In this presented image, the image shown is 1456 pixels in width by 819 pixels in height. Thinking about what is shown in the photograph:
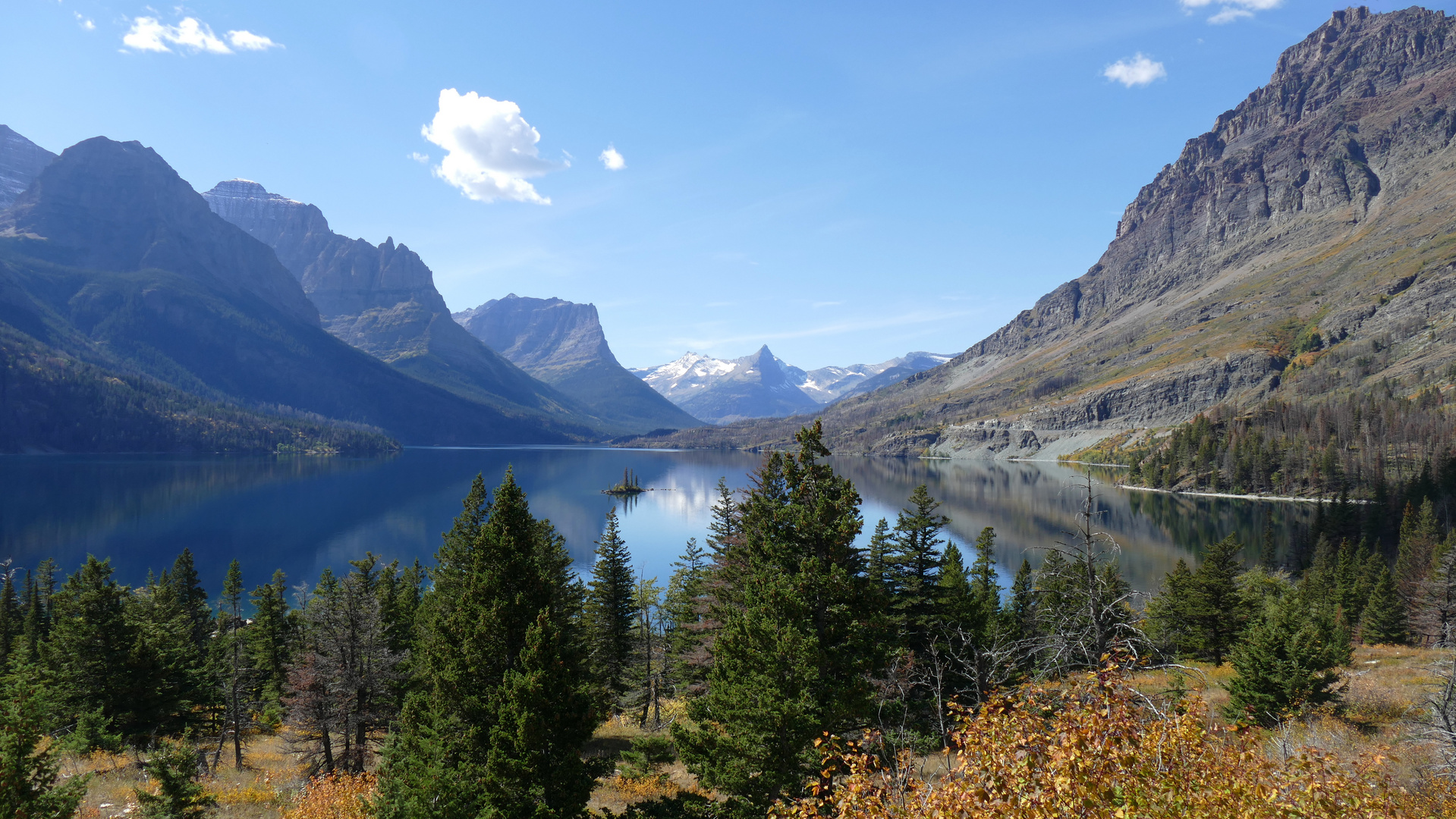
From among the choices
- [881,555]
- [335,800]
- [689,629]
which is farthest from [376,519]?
[881,555]

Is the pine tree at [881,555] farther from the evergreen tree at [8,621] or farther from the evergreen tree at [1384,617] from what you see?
the evergreen tree at [8,621]

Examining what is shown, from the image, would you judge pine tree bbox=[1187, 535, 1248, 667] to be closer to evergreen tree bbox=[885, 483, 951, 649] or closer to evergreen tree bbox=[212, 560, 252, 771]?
evergreen tree bbox=[885, 483, 951, 649]

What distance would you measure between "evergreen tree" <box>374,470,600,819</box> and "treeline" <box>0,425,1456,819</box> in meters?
0.07

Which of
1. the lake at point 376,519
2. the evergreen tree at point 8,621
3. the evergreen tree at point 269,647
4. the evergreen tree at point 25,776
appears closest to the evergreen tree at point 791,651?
the evergreen tree at point 25,776

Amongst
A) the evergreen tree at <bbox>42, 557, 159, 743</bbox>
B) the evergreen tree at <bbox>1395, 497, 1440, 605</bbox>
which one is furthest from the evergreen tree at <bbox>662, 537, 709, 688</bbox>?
the evergreen tree at <bbox>1395, 497, 1440, 605</bbox>

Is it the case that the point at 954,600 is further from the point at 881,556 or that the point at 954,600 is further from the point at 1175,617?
the point at 1175,617

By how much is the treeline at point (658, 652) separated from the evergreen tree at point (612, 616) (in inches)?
5.8

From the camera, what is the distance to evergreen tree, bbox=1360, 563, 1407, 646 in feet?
183

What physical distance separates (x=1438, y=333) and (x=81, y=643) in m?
297

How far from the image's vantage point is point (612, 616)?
40531 mm

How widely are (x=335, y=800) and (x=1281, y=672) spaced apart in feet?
122

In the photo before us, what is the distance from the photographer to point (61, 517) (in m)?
121

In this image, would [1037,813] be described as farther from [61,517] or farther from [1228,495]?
[1228,495]

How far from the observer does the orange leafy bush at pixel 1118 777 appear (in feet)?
27.1
